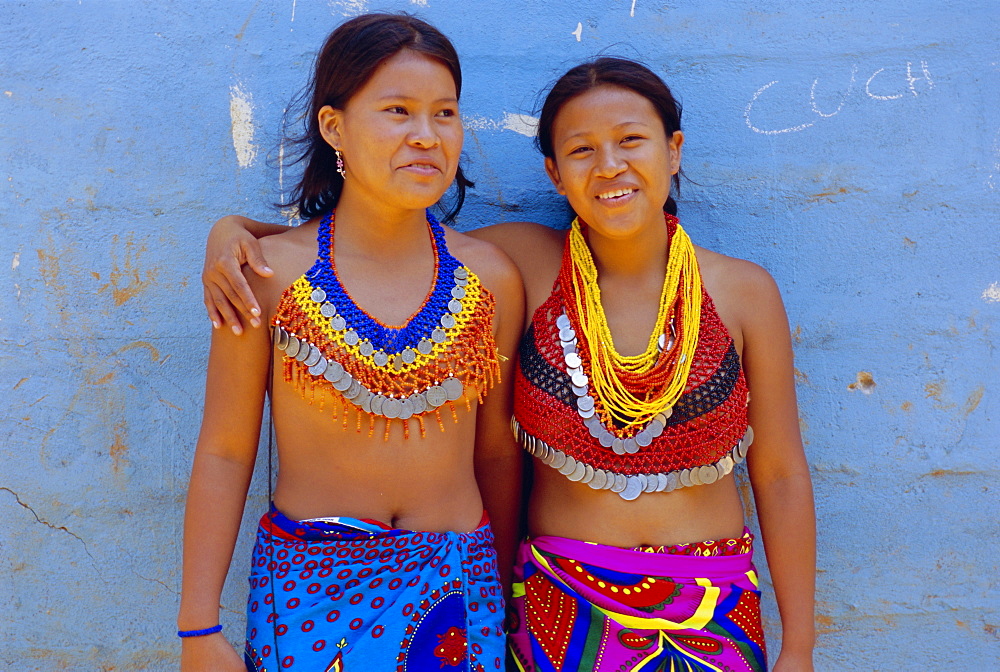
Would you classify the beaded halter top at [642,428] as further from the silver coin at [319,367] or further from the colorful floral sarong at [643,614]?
the silver coin at [319,367]

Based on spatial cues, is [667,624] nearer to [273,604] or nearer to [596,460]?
[596,460]

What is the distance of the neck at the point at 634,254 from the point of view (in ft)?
7.51

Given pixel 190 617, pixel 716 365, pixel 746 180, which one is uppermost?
pixel 746 180

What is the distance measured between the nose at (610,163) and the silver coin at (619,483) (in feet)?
2.39

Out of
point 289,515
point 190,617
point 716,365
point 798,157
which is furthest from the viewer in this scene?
point 798,157

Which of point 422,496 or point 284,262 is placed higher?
point 284,262

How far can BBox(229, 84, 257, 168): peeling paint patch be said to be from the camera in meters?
2.50

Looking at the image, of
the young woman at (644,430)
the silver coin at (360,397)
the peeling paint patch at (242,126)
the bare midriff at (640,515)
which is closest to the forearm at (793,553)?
the young woman at (644,430)

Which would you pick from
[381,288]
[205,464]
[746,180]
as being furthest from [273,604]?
[746,180]

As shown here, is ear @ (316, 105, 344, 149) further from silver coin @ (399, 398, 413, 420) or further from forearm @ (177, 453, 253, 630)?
forearm @ (177, 453, 253, 630)

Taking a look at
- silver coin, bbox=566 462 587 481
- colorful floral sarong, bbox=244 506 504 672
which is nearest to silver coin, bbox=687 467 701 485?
silver coin, bbox=566 462 587 481

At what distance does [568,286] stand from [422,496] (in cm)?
66

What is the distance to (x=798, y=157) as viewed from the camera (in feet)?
8.66

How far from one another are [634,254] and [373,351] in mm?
758
